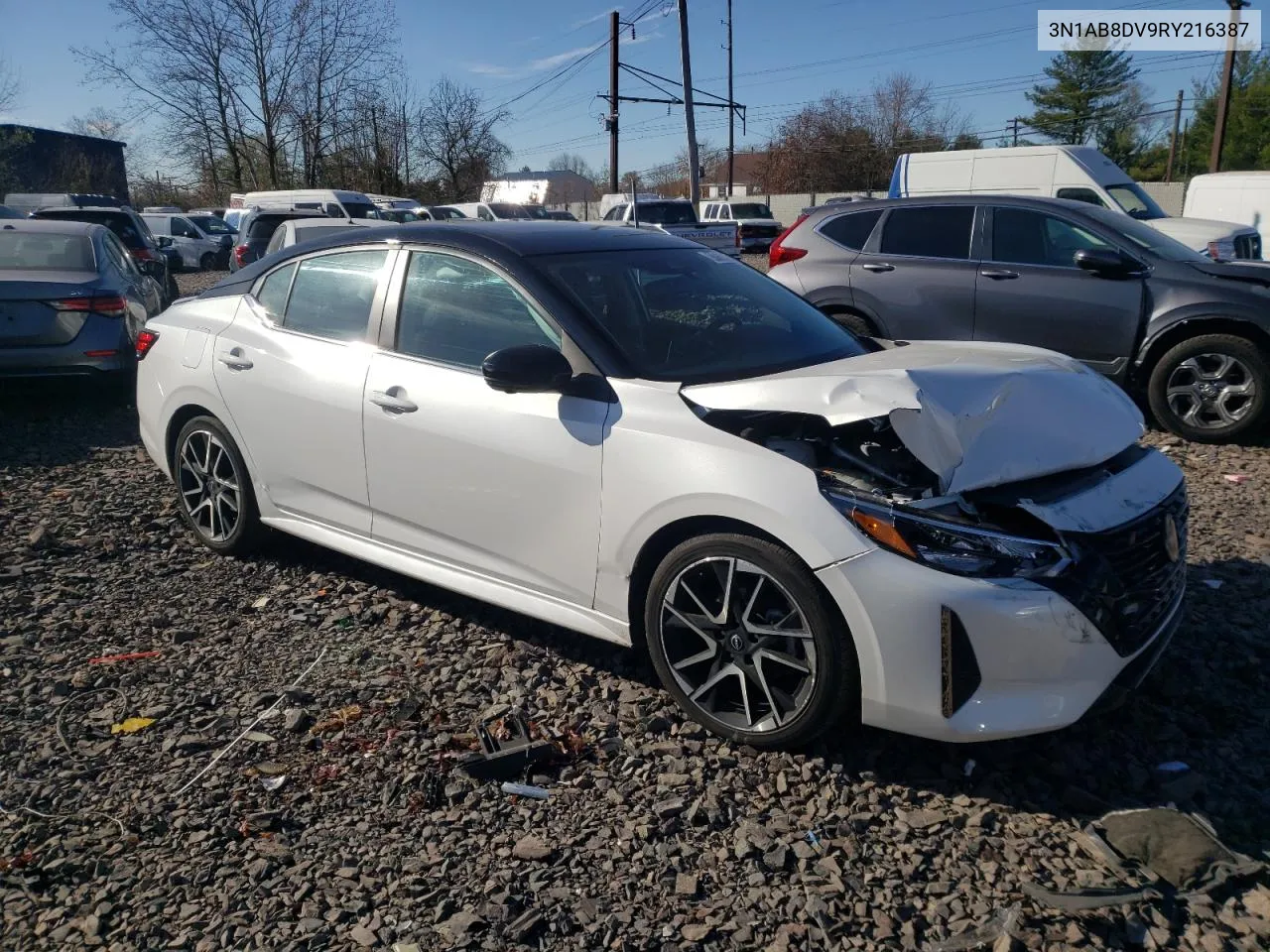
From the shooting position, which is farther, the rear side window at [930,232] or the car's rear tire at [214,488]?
the rear side window at [930,232]

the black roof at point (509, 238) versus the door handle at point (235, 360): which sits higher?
the black roof at point (509, 238)

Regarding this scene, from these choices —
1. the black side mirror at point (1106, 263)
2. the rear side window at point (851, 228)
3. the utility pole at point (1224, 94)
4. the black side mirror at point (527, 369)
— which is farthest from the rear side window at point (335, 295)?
the utility pole at point (1224, 94)

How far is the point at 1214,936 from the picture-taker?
8.03 feet

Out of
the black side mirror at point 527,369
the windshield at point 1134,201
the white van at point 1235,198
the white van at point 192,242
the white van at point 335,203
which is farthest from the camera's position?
the white van at point 192,242

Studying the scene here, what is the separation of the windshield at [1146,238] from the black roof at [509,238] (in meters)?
4.59

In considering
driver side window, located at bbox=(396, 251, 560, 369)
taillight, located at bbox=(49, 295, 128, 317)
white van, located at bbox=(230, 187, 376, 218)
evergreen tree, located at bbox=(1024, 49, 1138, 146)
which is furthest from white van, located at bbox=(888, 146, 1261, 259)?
evergreen tree, located at bbox=(1024, 49, 1138, 146)

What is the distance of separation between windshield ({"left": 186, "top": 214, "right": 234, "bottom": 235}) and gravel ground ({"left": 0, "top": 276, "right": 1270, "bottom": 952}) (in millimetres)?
29400

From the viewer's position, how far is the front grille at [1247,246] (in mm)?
10781

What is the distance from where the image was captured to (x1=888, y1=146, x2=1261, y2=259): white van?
10.5 meters

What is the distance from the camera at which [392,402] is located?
4.00 meters

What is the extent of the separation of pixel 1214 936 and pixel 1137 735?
974 millimetres

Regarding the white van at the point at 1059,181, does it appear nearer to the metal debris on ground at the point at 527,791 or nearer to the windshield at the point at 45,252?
the windshield at the point at 45,252

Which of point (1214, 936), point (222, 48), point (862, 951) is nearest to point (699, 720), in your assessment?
point (862, 951)

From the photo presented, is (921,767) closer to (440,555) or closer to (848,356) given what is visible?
(848,356)
